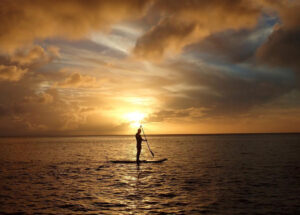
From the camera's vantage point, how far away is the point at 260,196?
17.1 meters

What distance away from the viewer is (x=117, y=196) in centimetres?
1686

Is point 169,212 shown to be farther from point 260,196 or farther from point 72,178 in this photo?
point 72,178

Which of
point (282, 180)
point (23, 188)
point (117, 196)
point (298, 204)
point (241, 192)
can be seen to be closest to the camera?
point (298, 204)

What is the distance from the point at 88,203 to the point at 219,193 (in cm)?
919

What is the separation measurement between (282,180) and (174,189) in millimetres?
11130

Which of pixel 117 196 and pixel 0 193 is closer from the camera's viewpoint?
pixel 117 196

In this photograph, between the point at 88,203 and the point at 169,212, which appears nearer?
the point at 169,212

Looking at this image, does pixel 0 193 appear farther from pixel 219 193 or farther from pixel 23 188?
pixel 219 193

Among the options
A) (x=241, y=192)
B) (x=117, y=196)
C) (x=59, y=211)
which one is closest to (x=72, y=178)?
(x=117, y=196)

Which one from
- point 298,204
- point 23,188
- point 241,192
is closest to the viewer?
point 298,204

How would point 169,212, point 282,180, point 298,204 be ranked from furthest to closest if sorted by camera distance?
1. point 282,180
2. point 298,204
3. point 169,212

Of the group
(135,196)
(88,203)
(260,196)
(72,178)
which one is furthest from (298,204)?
(72,178)

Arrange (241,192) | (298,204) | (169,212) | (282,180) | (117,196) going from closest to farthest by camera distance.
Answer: (169,212) → (298,204) → (117,196) → (241,192) → (282,180)

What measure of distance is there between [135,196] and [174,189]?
3.63 meters
